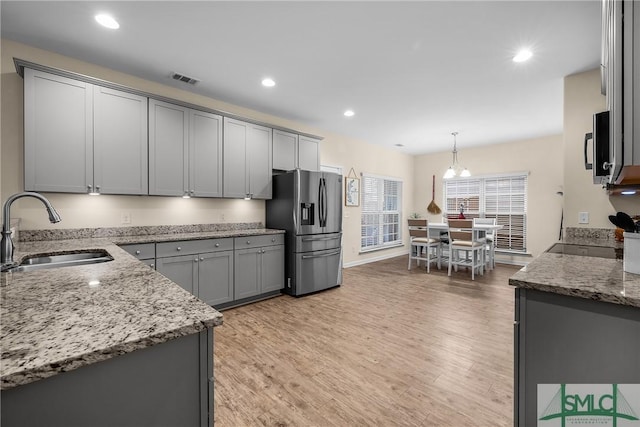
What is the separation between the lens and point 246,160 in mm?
3959

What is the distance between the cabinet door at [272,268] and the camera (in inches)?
151

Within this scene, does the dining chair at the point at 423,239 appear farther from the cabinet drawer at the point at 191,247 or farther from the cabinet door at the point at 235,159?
the cabinet drawer at the point at 191,247

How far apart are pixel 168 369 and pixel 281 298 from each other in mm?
3259

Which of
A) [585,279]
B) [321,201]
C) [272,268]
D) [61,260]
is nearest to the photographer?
[585,279]

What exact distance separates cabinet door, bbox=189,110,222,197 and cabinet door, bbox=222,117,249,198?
0.08 meters

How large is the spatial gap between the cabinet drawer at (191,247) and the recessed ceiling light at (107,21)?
1.92m

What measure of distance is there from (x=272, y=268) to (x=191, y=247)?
115 centimetres

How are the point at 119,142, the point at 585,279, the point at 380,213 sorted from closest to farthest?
the point at 585,279
the point at 119,142
the point at 380,213

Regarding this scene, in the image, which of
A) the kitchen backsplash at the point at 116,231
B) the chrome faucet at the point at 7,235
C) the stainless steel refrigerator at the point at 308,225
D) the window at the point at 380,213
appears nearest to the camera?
the chrome faucet at the point at 7,235

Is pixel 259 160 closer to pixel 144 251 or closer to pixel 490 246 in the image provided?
pixel 144 251

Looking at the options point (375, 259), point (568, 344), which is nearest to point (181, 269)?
point (568, 344)

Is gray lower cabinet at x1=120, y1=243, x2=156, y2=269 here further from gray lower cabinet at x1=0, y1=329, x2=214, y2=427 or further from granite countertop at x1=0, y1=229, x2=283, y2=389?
gray lower cabinet at x1=0, y1=329, x2=214, y2=427

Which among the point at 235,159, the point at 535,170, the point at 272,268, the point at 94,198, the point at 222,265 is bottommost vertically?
the point at 272,268

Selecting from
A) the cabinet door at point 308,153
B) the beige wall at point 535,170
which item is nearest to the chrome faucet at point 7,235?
the cabinet door at point 308,153
